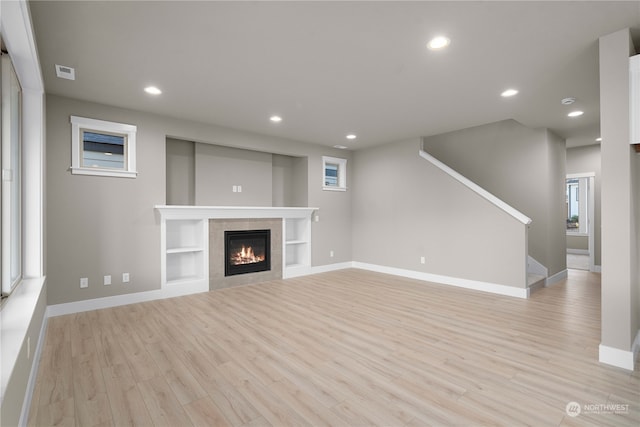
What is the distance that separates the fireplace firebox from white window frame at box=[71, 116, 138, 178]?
70.1 inches

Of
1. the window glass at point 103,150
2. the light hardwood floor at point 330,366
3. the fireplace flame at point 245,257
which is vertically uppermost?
the window glass at point 103,150

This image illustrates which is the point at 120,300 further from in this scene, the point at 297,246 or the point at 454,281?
the point at 454,281

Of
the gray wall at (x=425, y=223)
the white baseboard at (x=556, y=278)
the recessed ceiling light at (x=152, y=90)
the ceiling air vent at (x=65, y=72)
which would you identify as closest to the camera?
the ceiling air vent at (x=65, y=72)

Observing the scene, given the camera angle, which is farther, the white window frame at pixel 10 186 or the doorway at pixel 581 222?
the doorway at pixel 581 222

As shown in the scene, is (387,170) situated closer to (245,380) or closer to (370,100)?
(370,100)

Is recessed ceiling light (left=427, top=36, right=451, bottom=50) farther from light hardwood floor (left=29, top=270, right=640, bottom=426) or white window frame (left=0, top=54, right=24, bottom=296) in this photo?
white window frame (left=0, top=54, right=24, bottom=296)

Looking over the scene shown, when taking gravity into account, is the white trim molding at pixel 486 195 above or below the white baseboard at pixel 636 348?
above

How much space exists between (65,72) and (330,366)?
389 cm

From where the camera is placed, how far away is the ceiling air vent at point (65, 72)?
10.1 feet

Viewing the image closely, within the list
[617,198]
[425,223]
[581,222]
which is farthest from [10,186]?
[581,222]

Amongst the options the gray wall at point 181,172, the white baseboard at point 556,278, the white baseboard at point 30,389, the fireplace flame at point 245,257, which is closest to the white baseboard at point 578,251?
the white baseboard at point 556,278

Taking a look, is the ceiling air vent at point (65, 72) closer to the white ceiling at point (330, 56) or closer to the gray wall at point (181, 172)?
the white ceiling at point (330, 56)

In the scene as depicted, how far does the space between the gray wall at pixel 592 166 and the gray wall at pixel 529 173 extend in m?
1.27

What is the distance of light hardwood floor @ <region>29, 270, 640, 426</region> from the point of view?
1.93 meters
